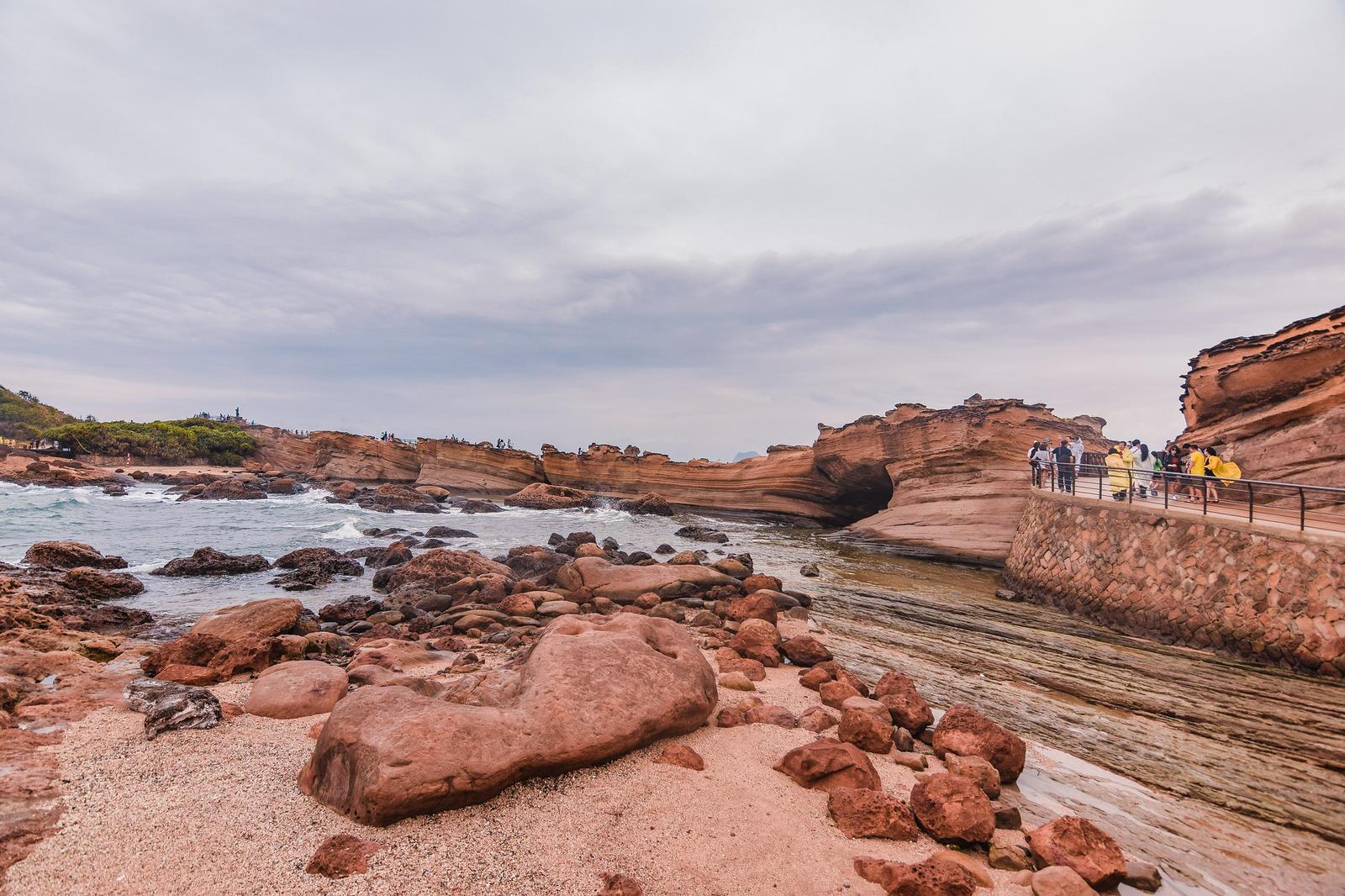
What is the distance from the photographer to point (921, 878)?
Result: 3781 mm

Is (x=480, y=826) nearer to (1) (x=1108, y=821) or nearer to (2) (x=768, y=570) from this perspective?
(1) (x=1108, y=821)

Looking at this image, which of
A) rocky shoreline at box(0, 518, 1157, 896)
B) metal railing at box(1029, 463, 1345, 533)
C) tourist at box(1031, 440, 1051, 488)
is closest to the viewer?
rocky shoreline at box(0, 518, 1157, 896)

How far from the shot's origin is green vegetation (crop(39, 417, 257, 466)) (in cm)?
5728

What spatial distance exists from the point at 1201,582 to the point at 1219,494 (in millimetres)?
5203

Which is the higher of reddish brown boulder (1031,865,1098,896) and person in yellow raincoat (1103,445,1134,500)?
person in yellow raincoat (1103,445,1134,500)

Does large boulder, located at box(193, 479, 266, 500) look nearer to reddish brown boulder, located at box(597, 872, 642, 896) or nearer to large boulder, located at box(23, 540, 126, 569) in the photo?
large boulder, located at box(23, 540, 126, 569)

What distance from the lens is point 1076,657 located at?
10.3 meters

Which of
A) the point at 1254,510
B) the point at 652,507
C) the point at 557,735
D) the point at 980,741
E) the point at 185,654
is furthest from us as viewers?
the point at 652,507

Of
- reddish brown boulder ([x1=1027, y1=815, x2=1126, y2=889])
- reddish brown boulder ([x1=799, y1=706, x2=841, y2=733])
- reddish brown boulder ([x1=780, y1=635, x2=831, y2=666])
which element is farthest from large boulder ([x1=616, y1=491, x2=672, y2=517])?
reddish brown boulder ([x1=1027, y1=815, x2=1126, y2=889])

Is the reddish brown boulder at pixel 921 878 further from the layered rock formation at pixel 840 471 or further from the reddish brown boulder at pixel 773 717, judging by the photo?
the layered rock formation at pixel 840 471

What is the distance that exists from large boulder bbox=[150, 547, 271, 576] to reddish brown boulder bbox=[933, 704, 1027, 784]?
1790 centimetres

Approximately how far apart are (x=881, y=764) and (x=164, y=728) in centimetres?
664

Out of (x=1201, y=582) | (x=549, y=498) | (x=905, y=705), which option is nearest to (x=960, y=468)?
(x=1201, y=582)

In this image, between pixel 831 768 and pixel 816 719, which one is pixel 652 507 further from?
pixel 831 768
